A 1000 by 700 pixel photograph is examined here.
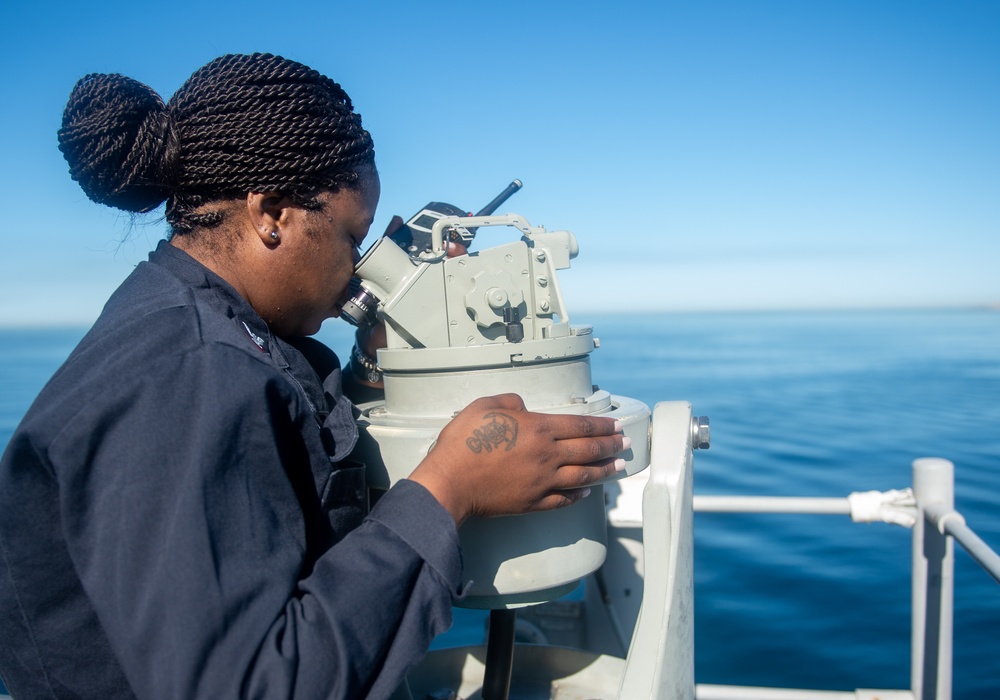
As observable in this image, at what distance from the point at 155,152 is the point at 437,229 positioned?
519mm

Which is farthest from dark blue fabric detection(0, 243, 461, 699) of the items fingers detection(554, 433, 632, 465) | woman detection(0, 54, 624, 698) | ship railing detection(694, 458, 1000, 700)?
ship railing detection(694, 458, 1000, 700)

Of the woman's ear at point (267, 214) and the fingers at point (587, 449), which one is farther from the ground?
the woman's ear at point (267, 214)

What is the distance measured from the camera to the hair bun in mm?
1246

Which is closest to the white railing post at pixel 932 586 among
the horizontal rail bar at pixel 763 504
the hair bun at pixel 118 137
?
the horizontal rail bar at pixel 763 504

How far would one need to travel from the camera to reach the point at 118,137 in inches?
49.4

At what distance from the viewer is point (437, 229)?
4.73 ft

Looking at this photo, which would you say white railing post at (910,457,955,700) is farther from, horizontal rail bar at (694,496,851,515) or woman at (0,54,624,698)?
woman at (0,54,624,698)

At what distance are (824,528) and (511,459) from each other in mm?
5747

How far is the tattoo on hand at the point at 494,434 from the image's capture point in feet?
3.57

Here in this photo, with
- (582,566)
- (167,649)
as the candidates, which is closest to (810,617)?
(582,566)

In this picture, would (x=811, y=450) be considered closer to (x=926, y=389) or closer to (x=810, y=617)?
(x=810, y=617)

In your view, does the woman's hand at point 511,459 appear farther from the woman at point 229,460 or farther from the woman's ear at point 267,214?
the woman's ear at point 267,214

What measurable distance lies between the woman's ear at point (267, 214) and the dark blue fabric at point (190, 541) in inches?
7.8

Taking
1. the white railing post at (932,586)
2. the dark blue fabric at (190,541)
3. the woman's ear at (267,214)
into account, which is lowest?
the white railing post at (932,586)
